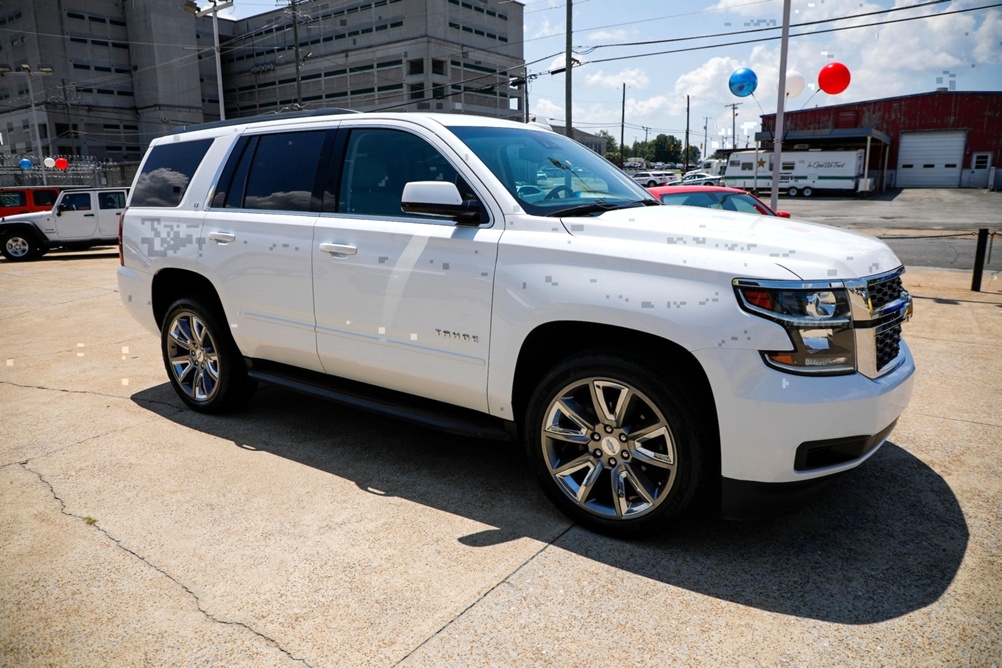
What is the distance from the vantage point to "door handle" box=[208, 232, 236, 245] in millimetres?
4535

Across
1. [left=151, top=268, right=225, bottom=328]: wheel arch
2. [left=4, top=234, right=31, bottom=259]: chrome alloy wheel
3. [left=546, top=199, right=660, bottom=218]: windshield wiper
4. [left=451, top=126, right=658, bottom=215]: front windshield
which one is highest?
[left=451, top=126, right=658, bottom=215]: front windshield

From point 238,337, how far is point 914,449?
14.2 ft

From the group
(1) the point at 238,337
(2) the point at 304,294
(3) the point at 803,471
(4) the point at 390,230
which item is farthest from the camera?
(1) the point at 238,337

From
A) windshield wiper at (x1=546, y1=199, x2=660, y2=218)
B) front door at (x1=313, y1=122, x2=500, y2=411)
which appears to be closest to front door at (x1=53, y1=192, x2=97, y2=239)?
front door at (x1=313, y1=122, x2=500, y2=411)

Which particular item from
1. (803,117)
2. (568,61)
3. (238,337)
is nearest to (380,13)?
(803,117)

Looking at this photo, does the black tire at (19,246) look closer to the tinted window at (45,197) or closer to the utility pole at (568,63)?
the tinted window at (45,197)

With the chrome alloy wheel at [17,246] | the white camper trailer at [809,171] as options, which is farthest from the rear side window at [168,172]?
the white camper trailer at [809,171]

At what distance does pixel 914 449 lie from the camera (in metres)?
4.27

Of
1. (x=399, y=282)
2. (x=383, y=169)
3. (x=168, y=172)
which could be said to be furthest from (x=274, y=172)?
(x=399, y=282)

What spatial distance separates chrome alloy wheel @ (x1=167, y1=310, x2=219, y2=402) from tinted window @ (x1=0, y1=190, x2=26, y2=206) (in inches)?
754

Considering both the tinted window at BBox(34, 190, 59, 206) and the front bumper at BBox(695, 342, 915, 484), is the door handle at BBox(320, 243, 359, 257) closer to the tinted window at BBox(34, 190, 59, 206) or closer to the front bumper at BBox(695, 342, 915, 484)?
the front bumper at BBox(695, 342, 915, 484)

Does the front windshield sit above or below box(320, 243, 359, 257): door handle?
above

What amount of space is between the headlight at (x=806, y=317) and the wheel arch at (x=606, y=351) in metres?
0.35

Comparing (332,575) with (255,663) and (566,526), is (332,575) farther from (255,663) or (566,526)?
(566,526)
